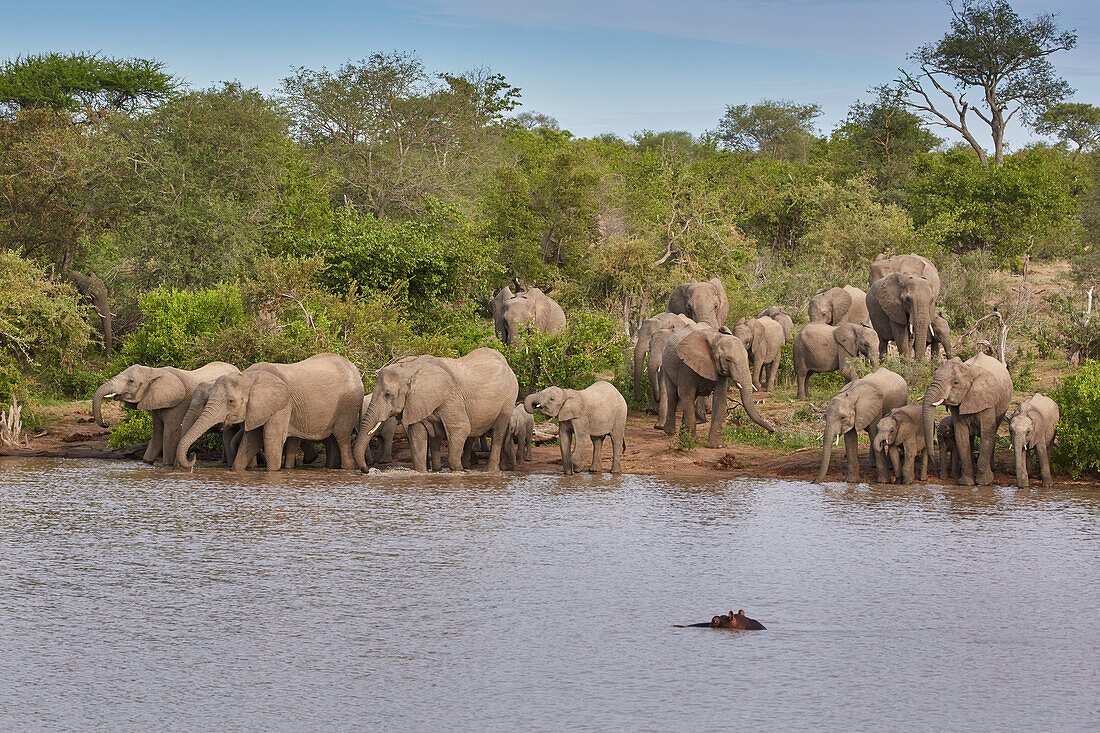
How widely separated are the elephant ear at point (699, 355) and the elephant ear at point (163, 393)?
6.76 metres

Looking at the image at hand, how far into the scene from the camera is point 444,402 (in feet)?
50.2

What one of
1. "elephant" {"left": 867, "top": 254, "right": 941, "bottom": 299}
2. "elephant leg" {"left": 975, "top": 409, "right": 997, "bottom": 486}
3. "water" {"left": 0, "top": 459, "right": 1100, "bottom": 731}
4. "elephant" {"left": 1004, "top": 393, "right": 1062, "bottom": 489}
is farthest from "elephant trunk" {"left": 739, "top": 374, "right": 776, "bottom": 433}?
"elephant" {"left": 867, "top": 254, "right": 941, "bottom": 299}

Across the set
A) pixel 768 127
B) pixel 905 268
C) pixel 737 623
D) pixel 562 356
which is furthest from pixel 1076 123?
pixel 737 623

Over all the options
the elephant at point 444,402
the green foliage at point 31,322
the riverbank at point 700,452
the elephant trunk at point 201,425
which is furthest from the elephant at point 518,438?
the green foliage at point 31,322

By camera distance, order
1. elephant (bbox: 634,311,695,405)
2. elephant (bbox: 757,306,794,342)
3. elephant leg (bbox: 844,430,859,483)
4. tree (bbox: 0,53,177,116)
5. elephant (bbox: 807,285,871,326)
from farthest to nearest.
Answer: tree (bbox: 0,53,177,116) < elephant (bbox: 807,285,871,326) < elephant (bbox: 757,306,794,342) < elephant (bbox: 634,311,695,405) < elephant leg (bbox: 844,430,859,483)

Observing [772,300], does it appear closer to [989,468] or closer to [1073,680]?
[989,468]

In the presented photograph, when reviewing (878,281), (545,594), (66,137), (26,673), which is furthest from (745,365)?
(66,137)

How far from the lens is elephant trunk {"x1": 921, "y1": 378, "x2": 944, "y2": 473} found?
554 inches

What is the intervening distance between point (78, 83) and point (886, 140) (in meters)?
27.6

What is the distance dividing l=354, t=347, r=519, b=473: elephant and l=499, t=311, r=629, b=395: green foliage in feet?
9.85

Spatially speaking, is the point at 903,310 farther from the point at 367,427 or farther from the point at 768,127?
the point at 768,127

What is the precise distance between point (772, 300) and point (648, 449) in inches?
490

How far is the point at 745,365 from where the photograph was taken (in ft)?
55.4

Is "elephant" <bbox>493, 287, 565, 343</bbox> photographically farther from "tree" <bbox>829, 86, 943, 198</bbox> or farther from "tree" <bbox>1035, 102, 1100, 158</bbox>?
"tree" <bbox>1035, 102, 1100, 158</bbox>
